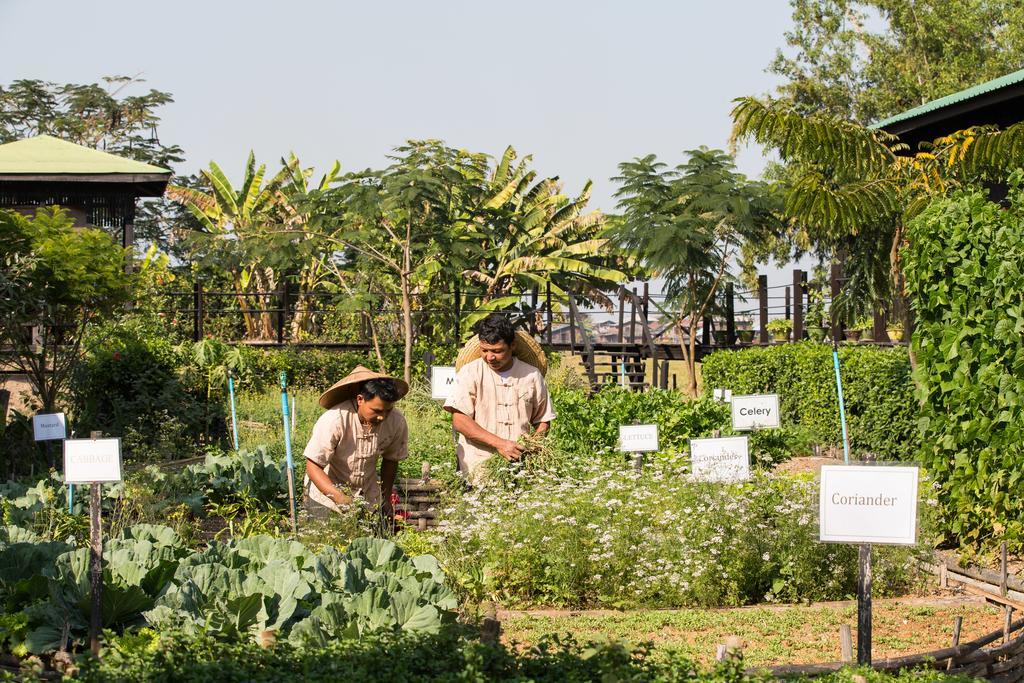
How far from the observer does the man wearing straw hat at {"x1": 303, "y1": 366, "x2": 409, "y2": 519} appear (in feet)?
24.8

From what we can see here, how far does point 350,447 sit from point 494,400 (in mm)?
1345

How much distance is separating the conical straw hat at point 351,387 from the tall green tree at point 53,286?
5.80 metres

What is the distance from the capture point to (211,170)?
27.8 m

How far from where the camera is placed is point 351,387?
783cm

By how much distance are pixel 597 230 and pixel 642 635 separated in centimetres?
2153

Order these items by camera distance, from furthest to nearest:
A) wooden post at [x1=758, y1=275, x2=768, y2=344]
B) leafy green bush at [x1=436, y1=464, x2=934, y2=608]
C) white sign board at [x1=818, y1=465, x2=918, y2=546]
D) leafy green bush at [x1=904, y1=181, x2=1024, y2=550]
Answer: wooden post at [x1=758, y1=275, x2=768, y2=344], leafy green bush at [x1=904, y1=181, x2=1024, y2=550], leafy green bush at [x1=436, y1=464, x2=934, y2=608], white sign board at [x1=818, y1=465, x2=918, y2=546]

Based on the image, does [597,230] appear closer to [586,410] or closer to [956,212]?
[586,410]

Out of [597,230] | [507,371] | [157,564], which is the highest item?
[597,230]

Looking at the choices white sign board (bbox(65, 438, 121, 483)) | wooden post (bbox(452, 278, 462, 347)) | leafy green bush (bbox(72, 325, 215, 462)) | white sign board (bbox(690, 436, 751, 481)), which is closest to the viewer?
white sign board (bbox(65, 438, 121, 483))

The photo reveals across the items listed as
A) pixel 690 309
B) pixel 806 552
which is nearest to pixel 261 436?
pixel 806 552

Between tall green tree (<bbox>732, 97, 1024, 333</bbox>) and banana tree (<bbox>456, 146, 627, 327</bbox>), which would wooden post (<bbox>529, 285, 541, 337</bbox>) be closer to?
banana tree (<bbox>456, 146, 627, 327</bbox>)

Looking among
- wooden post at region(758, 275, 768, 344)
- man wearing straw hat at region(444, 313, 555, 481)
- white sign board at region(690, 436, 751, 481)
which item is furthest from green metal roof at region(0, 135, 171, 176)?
white sign board at region(690, 436, 751, 481)

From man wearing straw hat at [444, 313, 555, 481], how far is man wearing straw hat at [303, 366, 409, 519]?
0.76 meters

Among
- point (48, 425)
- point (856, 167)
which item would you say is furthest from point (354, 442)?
point (856, 167)
